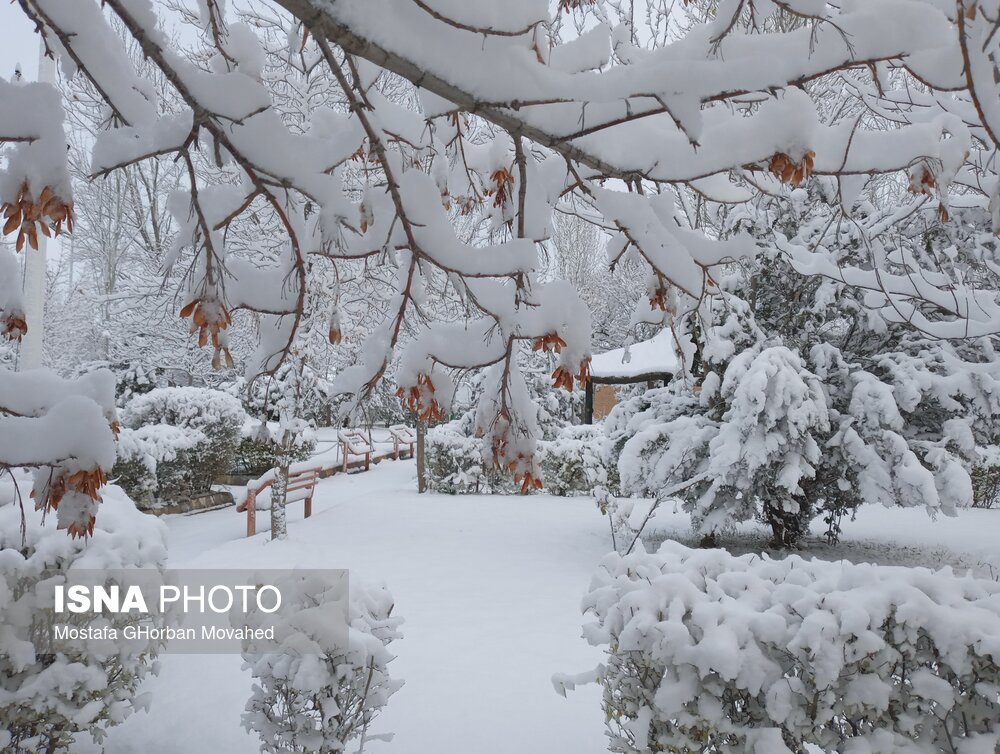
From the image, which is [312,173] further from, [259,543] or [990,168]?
[259,543]

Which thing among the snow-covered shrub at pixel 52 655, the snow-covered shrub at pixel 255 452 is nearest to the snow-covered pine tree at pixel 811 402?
the snow-covered shrub at pixel 52 655

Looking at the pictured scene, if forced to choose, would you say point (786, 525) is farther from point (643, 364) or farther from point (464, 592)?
point (643, 364)

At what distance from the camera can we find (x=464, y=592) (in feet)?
21.4

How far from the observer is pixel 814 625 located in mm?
2529

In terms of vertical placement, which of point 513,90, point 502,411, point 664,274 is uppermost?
point 513,90

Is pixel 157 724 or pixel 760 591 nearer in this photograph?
pixel 760 591

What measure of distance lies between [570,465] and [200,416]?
23.8 ft

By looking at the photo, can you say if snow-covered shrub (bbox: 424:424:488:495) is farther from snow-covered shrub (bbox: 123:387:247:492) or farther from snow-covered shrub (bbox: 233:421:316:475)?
snow-covered shrub (bbox: 123:387:247:492)

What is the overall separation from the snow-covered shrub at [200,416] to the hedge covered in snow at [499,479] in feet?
13.0

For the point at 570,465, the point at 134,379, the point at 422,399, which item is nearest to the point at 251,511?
the point at 570,465

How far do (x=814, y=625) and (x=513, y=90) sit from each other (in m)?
2.21

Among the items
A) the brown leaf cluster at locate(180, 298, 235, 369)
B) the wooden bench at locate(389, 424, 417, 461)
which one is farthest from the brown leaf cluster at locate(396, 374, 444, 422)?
the wooden bench at locate(389, 424, 417, 461)

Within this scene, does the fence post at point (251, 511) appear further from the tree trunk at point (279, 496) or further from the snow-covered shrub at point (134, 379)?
the snow-covered shrub at point (134, 379)

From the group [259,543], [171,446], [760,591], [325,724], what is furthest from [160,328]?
[760,591]
